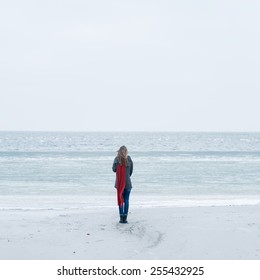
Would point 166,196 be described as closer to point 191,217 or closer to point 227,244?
point 191,217

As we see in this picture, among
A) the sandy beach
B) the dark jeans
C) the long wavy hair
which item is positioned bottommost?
the sandy beach

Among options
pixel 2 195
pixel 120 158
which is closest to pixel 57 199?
pixel 2 195

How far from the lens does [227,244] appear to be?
306 inches

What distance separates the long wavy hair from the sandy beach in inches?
51.8

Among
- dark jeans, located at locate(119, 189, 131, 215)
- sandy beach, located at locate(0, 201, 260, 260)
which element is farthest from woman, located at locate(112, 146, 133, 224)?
sandy beach, located at locate(0, 201, 260, 260)

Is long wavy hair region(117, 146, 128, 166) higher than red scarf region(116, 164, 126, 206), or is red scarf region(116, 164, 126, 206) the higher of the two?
long wavy hair region(117, 146, 128, 166)

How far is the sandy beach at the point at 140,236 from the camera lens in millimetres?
7414

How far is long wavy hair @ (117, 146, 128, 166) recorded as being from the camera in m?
9.96

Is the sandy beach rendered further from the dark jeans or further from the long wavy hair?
the long wavy hair

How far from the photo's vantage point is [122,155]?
9992mm

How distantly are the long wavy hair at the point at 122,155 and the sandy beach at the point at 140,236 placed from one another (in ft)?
4.31
